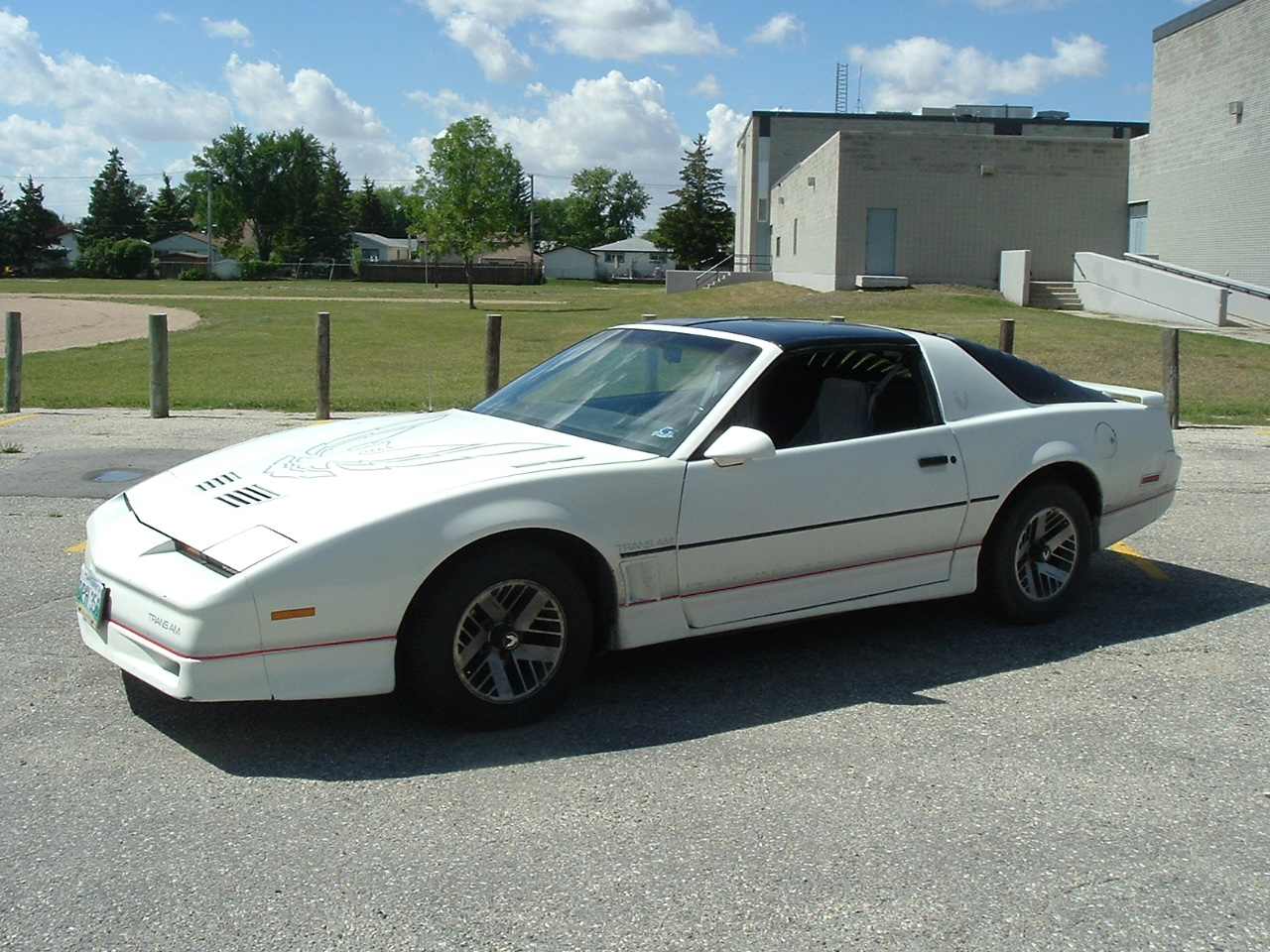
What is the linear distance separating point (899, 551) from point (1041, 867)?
1920mm

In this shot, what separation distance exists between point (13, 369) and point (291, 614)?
1107 cm

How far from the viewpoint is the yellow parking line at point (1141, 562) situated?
6844 millimetres

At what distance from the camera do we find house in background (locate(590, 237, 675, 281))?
132 metres

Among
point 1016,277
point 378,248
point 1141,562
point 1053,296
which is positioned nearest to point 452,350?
point 1016,277

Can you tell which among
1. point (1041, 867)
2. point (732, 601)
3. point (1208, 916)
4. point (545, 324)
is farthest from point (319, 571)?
point (545, 324)

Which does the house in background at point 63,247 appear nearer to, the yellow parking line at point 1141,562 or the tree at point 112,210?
the tree at point 112,210

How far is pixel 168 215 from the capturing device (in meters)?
136

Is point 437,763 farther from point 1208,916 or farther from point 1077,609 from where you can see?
point 1077,609

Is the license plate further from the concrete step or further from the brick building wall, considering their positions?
the brick building wall

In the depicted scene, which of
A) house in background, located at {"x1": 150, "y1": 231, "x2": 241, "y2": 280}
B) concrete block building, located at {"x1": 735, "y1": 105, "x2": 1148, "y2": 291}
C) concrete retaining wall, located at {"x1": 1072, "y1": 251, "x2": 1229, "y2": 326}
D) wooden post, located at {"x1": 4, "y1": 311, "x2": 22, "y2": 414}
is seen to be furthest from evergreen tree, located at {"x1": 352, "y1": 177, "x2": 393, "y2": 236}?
wooden post, located at {"x1": 4, "y1": 311, "x2": 22, "y2": 414}

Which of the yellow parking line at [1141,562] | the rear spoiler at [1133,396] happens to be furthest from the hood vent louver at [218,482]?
the yellow parking line at [1141,562]

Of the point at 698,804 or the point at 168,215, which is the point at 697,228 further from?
the point at 698,804

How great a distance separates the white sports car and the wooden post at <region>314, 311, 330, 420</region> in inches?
292

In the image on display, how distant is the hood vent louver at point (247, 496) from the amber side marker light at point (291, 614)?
57cm
